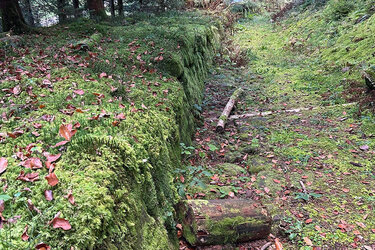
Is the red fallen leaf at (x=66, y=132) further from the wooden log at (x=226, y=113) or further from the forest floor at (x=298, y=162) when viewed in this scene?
the wooden log at (x=226, y=113)

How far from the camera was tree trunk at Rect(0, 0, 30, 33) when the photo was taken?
20.5 feet

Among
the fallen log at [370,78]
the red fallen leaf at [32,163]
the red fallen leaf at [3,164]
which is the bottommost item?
the fallen log at [370,78]

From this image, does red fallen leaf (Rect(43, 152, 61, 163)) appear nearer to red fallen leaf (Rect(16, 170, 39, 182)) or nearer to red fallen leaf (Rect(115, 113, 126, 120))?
red fallen leaf (Rect(16, 170, 39, 182))

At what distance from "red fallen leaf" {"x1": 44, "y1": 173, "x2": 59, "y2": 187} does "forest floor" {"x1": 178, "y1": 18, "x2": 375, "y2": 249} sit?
180 cm

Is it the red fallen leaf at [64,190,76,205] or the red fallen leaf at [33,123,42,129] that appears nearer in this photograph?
the red fallen leaf at [64,190,76,205]

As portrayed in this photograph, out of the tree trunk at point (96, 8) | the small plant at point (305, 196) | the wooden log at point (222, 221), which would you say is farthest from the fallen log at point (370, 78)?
the tree trunk at point (96, 8)

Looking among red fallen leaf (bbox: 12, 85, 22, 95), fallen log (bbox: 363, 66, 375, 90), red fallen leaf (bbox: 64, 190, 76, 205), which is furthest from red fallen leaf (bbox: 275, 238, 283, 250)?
fallen log (bbox: 363, 66, 375, 90)

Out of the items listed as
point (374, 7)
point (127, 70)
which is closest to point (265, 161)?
point (127, 70)

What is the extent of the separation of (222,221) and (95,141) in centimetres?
176

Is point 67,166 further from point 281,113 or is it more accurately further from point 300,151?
point 281,113

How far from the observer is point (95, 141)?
2.11 m

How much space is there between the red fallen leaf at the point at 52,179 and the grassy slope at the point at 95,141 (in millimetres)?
29

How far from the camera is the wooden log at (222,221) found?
2.82 m

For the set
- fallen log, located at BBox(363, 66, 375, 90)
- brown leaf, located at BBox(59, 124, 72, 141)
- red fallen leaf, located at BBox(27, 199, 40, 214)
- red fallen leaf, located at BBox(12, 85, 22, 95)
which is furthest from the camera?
fallen log, located at BBox(363, 66, 375, 90)
